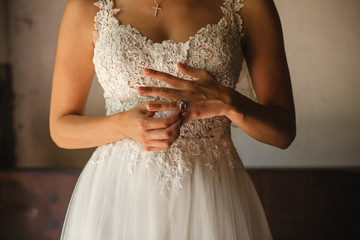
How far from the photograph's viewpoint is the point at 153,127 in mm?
813

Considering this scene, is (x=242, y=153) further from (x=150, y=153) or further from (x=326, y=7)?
(x=150, y=153)

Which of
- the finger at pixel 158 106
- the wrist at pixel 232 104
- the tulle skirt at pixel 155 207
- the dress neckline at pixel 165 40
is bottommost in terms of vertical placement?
the tulle skirt at pixel 155 207

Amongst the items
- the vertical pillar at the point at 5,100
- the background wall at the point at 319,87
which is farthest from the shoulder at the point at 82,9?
the vertical pillar at the point at 5,100

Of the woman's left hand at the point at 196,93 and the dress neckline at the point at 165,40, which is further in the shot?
the dress neckline at the point at 165,40

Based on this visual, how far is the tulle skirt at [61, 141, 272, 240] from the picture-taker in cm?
87

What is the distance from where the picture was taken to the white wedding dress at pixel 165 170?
0.88 metres

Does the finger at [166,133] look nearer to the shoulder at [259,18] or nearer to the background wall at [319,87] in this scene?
the shoulder at [259,18]

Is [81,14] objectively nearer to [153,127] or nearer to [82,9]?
[82,9]

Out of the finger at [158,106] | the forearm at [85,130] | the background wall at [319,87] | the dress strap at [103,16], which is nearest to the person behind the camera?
the finger at [158,106]

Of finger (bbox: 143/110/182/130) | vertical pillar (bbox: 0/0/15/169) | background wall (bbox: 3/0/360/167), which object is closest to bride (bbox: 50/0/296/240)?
finger (bbox: 143/110/182/130)

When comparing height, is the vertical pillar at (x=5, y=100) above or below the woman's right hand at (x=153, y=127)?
above

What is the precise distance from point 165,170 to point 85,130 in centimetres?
26

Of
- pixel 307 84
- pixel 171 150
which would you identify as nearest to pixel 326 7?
pixel 307 84

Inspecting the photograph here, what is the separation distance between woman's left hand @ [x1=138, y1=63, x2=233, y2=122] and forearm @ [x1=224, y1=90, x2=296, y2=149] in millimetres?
27
